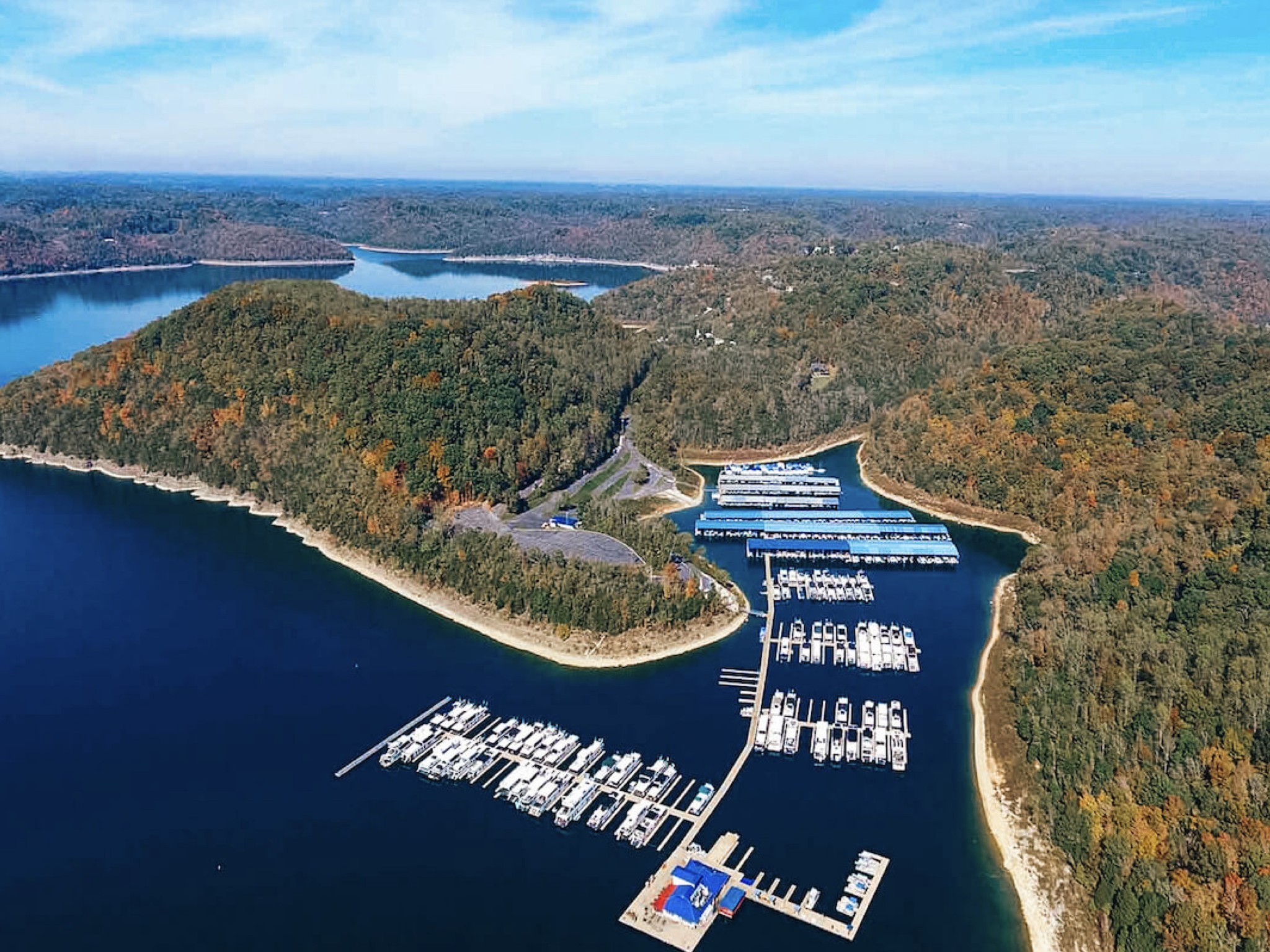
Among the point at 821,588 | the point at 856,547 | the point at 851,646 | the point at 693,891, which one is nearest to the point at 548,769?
the point at 693,891

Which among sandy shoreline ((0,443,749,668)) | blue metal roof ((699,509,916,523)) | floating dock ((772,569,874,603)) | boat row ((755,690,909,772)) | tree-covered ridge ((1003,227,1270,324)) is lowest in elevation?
boat row ((755,690,909,772))

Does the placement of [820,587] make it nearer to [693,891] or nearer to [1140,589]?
[1140,589]

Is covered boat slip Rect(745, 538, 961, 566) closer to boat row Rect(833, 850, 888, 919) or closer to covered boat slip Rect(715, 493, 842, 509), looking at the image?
covered boat slip Rect(715, 493, 842, 509)

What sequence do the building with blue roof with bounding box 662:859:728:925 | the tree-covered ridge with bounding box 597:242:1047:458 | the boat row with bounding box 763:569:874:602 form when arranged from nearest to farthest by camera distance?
the building with blue roof with bounding box 662:859:728:925, the boat row with bounding box 763:569:874:602, the tree-covered ridge with bounding box 597:242:1047:458

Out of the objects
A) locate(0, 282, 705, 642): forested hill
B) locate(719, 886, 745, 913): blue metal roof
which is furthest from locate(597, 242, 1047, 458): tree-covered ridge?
locate(719, 886, 745, 913): blue metal roof

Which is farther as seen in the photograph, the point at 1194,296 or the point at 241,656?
the point at 1194,296

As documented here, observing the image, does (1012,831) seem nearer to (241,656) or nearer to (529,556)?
(529,556)

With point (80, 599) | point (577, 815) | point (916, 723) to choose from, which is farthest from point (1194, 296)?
point (80, 599)
